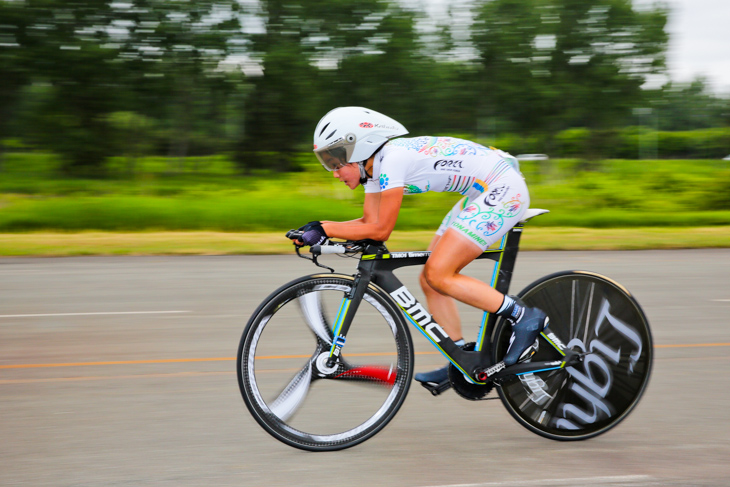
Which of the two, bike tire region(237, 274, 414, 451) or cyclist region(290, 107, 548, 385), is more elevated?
cyclist region(290, 107, 548, 385)

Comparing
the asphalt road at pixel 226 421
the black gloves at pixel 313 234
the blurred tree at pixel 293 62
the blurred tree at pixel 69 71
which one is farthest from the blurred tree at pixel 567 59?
the black gloves at pixel 313 234

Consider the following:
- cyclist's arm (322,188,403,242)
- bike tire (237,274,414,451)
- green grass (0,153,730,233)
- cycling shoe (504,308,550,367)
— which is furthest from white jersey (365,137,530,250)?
green grass (0,153,730,233)

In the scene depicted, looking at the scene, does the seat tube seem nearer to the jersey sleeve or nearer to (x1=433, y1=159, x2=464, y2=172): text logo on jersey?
the jersey sleeve

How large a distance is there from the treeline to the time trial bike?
20446mm

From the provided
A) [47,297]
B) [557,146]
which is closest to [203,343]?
[47,297]

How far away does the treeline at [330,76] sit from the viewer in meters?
22.5

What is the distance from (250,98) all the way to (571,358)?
2161 centimetres

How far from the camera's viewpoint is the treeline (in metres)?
22.5

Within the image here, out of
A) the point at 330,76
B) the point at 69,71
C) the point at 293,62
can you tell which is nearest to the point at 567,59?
the point at 330,76

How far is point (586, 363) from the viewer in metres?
3.77

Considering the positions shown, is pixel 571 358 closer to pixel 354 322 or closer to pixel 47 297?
pixel 354 322

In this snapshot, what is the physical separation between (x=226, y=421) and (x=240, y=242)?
9.09 meters

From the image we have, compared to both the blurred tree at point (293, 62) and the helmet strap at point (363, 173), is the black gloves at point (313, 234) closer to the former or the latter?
the helmet strap at point (363, 173)

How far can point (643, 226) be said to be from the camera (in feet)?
60.5
